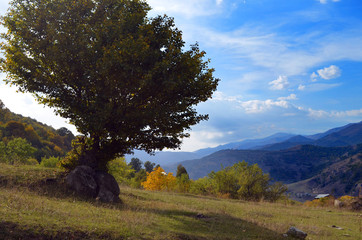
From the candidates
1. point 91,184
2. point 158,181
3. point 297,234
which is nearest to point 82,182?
point 91,184

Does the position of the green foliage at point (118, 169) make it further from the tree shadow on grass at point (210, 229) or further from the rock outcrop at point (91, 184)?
the tree shadow on grass at point (210, 229)

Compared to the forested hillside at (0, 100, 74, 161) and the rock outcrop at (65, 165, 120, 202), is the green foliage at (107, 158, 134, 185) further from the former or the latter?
the forested hillside at (0, 100, 74, 161)

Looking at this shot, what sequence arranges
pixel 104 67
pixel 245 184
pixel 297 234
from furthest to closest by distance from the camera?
pixel 245 184 → pixel 104 67 → pixel 297 234

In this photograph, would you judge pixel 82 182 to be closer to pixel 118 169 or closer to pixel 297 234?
pixel 297 234

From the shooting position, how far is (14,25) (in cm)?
1789

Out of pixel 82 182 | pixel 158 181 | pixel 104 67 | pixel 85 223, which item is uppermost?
pixel 104 67

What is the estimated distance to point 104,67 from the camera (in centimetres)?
1644

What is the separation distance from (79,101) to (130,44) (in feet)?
18.2

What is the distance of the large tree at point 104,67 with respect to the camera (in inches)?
668

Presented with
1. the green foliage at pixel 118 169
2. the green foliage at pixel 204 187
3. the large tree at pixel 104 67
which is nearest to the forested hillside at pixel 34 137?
the green foliage at pixel 118 169

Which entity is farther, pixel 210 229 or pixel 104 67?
pixel 104 67

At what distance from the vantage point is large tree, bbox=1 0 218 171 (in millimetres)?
16969

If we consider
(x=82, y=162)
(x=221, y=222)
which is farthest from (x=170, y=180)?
(x=221, y=222)

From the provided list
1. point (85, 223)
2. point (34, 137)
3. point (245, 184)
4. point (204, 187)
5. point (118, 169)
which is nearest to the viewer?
point (85, 223)
